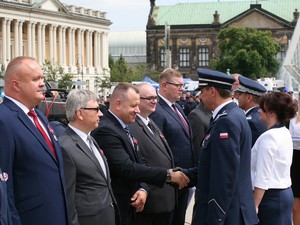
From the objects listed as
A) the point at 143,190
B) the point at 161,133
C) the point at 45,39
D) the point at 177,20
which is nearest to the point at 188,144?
the point at 161,133

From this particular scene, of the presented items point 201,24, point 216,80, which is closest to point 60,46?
point 201,24

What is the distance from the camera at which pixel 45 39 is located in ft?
303

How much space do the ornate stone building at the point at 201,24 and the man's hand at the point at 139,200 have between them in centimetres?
11039

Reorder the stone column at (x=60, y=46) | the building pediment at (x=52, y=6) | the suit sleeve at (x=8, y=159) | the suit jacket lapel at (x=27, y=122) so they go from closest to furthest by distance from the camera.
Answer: the suit sleeve at (x=8, y=159)
the suit jacket lapel at (x=27, y=122)
the building pediment at (x=52, y=6)
the stone column at (x=60, y=46)

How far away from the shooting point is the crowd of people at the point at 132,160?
5.12 m

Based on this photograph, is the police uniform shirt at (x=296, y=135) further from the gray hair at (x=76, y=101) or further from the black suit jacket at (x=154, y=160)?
the gray hair at (x=76, y=101)

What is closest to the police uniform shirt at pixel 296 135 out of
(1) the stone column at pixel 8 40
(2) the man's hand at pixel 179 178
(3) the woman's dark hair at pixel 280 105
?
(3) the woman's dark hair at pixel 280 105

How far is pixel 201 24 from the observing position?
119 metres

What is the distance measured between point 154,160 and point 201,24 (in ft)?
370

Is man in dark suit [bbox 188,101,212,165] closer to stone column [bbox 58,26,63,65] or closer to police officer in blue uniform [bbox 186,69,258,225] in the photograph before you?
police officer in blue uniform [bbox 186,69,258,225]

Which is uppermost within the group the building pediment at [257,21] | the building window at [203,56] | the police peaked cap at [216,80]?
the building pediment at [257,21]

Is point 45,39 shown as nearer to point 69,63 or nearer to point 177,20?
point 69,63

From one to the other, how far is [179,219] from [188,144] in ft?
2.66

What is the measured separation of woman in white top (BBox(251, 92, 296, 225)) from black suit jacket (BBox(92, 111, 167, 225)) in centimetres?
84
